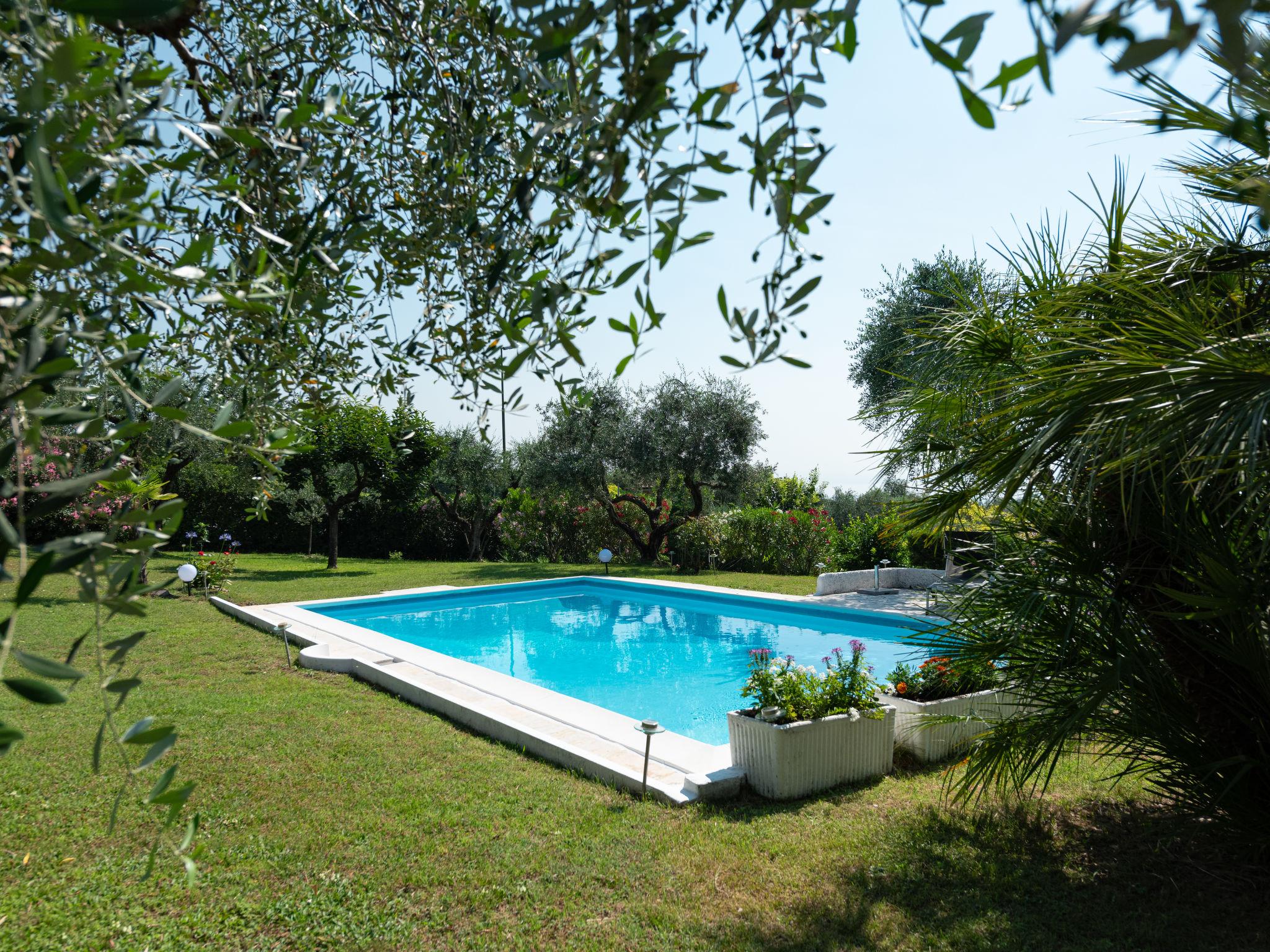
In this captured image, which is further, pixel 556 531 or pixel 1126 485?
pixel 556 531

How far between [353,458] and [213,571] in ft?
20.8

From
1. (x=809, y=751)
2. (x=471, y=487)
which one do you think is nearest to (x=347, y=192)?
(x=809, y=751)

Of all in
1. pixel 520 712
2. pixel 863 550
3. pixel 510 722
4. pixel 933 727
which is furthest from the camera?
pixel 863 550

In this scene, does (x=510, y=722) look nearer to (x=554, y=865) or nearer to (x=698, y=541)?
(x=554, y=865)

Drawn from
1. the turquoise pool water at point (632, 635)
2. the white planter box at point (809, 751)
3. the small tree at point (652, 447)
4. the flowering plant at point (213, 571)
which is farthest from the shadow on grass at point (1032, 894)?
the small tree at point (652, 447)

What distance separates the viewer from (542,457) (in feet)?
73.9

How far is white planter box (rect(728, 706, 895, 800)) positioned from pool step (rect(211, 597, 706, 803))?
213 mm

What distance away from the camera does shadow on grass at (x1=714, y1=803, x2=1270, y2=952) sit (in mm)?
3654

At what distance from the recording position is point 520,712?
25.7 ft

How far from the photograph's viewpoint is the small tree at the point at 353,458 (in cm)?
2020

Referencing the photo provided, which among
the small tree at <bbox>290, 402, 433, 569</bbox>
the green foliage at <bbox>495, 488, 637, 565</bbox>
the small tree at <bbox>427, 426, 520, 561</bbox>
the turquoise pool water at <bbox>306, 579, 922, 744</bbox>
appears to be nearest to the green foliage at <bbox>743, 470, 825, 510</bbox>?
the green foliage at <bbox>495, 488, 637, 565</bbox>

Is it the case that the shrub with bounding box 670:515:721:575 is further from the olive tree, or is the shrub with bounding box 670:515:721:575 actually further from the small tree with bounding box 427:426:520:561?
the olive tree

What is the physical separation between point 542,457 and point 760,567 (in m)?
6.45

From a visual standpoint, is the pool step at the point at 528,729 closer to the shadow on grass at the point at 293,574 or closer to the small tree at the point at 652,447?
the shadow on grass at the point at 293,574
